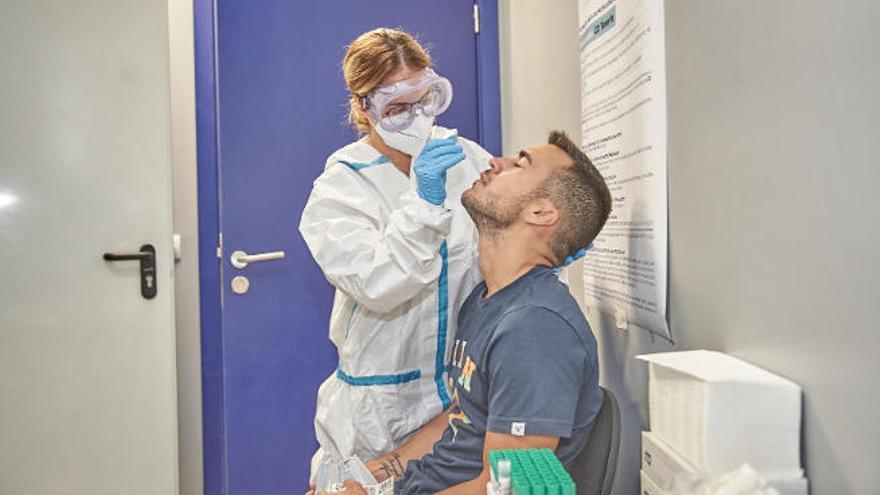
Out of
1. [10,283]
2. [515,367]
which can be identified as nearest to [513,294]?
[515,367]

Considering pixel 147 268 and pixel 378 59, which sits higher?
pixel 378 59

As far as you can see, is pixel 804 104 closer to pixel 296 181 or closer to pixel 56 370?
pixel 296 181

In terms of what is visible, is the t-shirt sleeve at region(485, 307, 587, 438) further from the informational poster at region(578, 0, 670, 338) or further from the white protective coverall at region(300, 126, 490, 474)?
the white protective coverall at region(300, 126, 490, 474)

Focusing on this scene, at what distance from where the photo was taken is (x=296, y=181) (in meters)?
2.39

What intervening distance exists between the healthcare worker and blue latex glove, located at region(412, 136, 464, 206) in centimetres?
9

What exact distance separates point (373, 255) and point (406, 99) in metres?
0.35

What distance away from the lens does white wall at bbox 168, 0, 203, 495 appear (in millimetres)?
2498

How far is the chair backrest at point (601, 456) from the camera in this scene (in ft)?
3.46

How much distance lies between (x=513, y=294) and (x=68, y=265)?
1596 mm

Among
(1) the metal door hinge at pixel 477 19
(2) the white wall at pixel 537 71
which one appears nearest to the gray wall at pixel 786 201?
(2) the white wall at pixel 537 71

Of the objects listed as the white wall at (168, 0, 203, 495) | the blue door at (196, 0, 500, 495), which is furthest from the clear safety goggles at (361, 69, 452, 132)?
the white wall at (168, 0, 203, 495)

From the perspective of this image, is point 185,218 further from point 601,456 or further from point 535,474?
point 535,474

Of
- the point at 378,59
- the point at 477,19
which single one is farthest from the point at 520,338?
the point at 477,19

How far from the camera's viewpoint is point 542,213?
129cm
